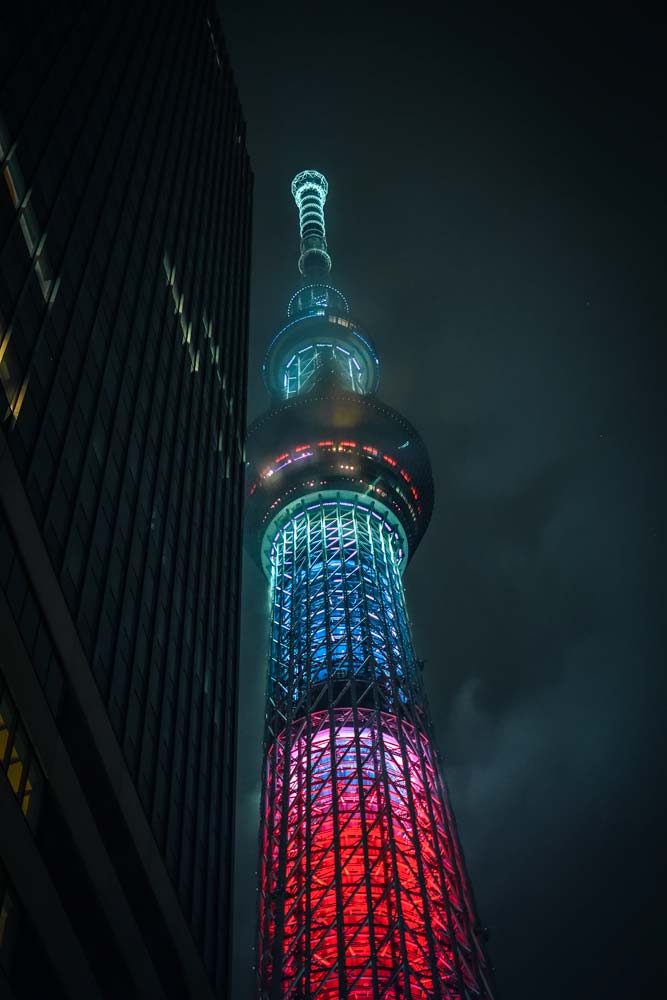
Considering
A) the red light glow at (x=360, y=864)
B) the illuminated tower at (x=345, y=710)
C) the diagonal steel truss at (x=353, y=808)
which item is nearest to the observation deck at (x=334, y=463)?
the illuminated tower at (x=345, y=710)

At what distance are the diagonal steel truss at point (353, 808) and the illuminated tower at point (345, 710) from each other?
145 mm

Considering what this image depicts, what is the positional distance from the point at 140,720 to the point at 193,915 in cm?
930

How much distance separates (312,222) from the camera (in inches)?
4825

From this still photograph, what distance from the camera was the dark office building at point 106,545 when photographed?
27.9 m

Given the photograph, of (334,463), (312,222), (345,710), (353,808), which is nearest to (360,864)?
(353,808)

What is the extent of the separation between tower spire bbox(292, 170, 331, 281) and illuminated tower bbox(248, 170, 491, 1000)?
8.83 m

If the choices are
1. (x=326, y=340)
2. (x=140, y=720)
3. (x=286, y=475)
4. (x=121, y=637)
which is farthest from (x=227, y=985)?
(x=326, y=340)

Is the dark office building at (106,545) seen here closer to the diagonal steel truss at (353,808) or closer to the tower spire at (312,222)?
the diagonal steel truss at (353,808)

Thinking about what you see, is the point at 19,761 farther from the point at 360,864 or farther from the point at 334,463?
the point at 334,463

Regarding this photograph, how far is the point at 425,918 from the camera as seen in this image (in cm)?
5353

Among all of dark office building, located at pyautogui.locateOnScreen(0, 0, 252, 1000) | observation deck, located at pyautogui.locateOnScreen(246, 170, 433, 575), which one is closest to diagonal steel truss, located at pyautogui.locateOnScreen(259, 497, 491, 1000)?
observation deck, located at pyautogui.locateOnScreen(246, 170, 433, 575)

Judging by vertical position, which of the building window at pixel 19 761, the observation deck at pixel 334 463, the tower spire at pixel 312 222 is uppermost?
the tower spire at pixel 312 222

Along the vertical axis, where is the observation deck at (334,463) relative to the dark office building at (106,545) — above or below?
above

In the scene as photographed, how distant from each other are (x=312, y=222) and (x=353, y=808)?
285 feet
